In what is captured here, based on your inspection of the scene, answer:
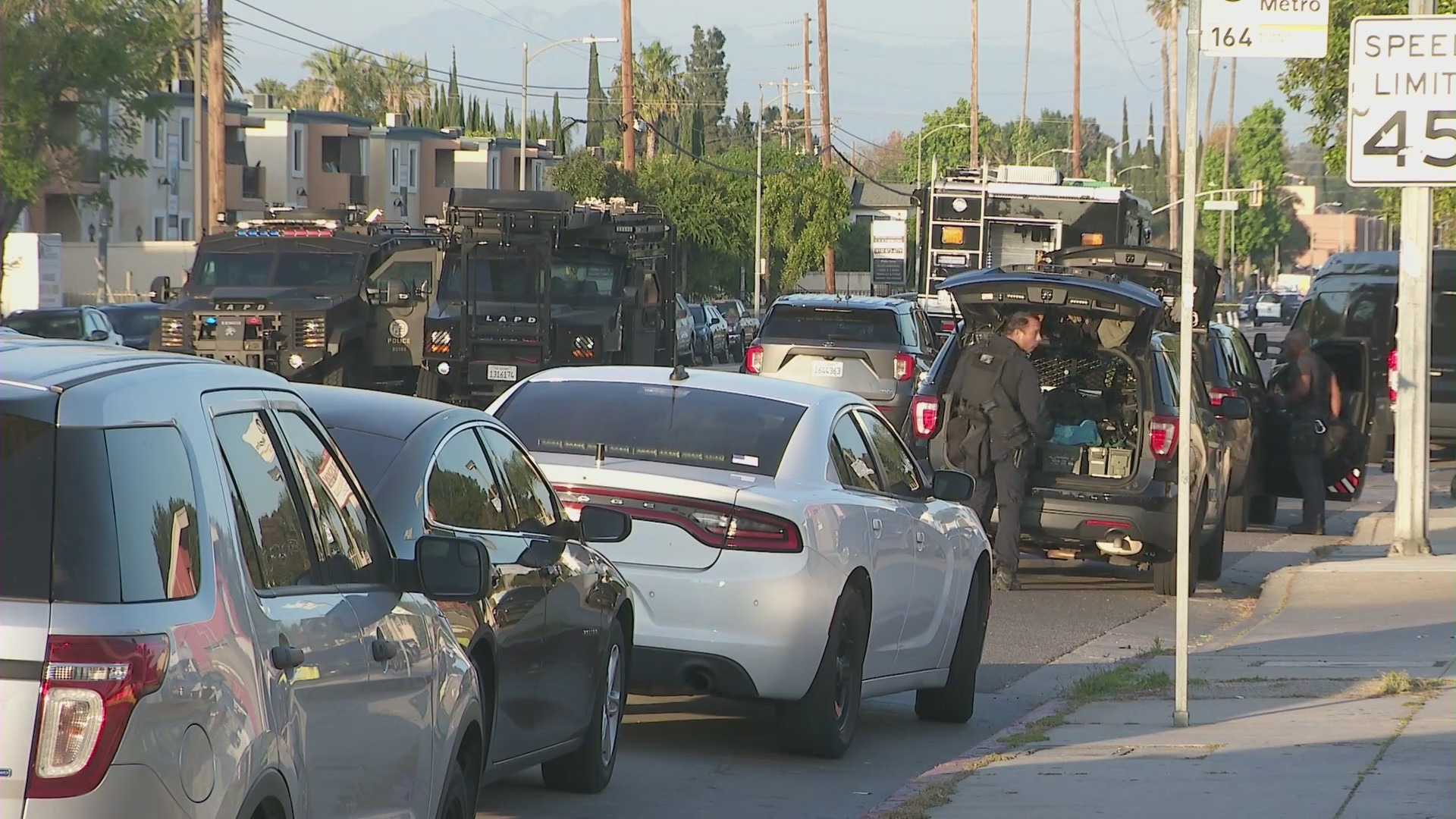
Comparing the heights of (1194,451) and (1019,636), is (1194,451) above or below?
above

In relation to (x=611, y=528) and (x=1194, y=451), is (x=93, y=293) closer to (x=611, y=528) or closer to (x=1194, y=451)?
(x=1194, y=451)

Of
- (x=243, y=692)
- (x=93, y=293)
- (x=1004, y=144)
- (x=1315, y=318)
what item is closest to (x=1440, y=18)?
(x=243, y=692)

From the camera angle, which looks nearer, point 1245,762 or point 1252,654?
point 1245,762

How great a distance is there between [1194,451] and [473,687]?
32.8ft

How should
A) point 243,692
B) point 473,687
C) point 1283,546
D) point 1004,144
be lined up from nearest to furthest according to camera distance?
1. point 243,692
2. point 473,687
3. point 1283,546
4. point 1004,144

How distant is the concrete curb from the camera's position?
7895 mm

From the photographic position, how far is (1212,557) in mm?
16219

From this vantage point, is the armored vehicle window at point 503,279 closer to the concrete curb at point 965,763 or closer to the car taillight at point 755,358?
the car taillight at point 755,358

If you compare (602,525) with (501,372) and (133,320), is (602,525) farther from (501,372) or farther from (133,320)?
(133,320)

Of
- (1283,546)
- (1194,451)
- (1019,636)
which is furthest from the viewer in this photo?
(1283,546)

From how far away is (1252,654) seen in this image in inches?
484

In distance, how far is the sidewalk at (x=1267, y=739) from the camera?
7.65 metres

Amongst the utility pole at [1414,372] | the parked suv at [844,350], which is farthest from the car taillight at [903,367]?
the utility pole at [1414,372]

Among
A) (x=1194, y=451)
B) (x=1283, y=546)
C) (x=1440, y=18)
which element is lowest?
(x=1283, y=546)
